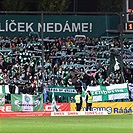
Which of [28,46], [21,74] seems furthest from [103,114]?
[28,46]

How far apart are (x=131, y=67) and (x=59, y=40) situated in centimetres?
582

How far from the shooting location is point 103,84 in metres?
39.0

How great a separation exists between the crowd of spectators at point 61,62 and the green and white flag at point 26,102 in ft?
7.08

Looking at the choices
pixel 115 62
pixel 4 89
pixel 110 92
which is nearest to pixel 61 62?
pixel 115 62

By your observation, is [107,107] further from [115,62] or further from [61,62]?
[61,62]

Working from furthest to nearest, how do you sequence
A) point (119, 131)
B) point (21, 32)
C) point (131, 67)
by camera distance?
point (21, 32) → point (131, 67) → point (119, 131)

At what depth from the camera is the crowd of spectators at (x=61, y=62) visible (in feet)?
128

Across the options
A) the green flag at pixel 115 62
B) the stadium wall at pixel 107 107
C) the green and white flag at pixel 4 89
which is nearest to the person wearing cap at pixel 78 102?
the stadium wall at pixel 107 107

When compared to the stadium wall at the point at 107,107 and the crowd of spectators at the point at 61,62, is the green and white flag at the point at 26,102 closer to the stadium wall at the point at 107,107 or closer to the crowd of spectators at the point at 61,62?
the stadium wall at the point at 107,107

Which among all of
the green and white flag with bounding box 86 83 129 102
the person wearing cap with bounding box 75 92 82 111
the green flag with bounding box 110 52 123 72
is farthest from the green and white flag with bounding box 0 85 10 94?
the green flag with bounding box 110 52 123 72

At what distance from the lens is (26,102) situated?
34.6 m

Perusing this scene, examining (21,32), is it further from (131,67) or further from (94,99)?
(94,99)

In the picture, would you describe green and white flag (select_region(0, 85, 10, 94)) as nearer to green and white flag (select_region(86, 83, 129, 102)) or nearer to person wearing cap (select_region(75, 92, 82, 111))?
person wearing cap (select_region(75, 92, 82, 111))

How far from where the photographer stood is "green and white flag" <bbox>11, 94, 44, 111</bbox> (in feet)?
113
